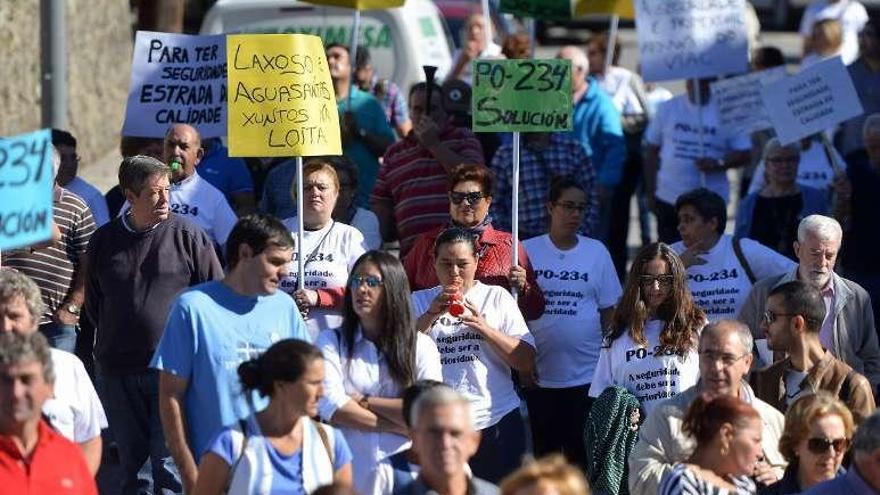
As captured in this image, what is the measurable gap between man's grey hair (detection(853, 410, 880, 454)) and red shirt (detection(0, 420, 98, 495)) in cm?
243

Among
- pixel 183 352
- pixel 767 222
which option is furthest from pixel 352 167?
pixel 183 352

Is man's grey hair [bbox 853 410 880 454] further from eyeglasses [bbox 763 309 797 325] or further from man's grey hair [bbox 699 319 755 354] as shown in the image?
eyeglasses [bbox 763 309 797 325]

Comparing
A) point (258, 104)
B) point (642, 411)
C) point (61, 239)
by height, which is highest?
point (258, 104)

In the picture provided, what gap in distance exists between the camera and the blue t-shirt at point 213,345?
7.56 metres

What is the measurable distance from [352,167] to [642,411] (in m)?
2.65

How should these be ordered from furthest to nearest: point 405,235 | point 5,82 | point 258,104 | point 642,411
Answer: point 5,82, point 405,235, point 258,104, point 642,411

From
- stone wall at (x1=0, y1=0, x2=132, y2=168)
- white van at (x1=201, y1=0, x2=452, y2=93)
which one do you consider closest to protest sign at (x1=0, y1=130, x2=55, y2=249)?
white van at (x1=201, y1=0, x2=452, y2=93)

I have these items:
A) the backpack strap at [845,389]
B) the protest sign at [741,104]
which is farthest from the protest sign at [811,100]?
the backpack strap at [845,389]

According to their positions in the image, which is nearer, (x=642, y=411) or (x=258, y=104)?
(x=642, y=411)

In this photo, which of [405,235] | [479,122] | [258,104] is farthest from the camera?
[405,235]

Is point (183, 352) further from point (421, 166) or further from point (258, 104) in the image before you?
point (421, 166)

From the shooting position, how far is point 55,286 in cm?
970

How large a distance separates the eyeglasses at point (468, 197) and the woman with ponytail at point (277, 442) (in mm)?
3089

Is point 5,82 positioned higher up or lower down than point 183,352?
higher up
